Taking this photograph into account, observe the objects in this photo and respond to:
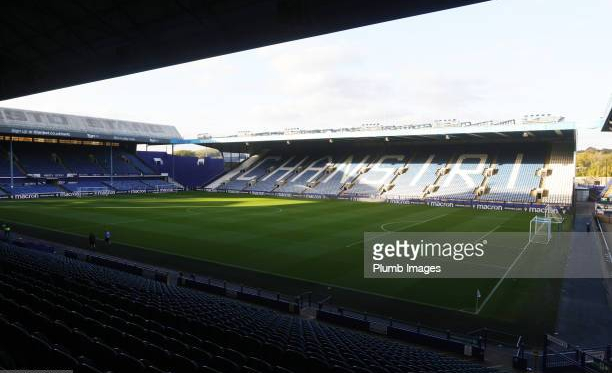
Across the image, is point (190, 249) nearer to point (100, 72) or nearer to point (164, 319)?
point (100, 72)

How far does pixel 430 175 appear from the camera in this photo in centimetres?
5631

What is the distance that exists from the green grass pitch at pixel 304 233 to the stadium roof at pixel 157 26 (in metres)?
11.1

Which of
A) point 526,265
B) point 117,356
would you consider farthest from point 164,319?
point 526,265

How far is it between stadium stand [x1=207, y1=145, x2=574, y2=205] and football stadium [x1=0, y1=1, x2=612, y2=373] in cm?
34

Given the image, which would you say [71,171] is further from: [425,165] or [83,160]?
[425,165]

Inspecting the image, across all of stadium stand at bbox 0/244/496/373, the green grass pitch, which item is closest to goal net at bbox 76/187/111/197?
the green grass pitch

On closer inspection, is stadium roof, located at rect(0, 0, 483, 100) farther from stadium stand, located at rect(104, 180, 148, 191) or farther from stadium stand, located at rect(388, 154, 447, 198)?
stadium stand, located at rect(104, 180, 148, 191)

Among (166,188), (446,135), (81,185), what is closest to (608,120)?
(446,135)

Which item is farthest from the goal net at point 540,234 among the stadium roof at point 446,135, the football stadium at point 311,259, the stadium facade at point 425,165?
the stadium roof at point 446,135

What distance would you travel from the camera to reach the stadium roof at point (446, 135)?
4732cm

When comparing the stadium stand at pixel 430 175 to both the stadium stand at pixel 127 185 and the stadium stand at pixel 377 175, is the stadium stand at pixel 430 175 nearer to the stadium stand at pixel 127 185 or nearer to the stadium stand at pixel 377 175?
the stadium stand at pixel 377 175

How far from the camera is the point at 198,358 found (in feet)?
16.5

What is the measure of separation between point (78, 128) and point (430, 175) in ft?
188

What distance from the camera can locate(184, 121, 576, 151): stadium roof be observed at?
4732cm
